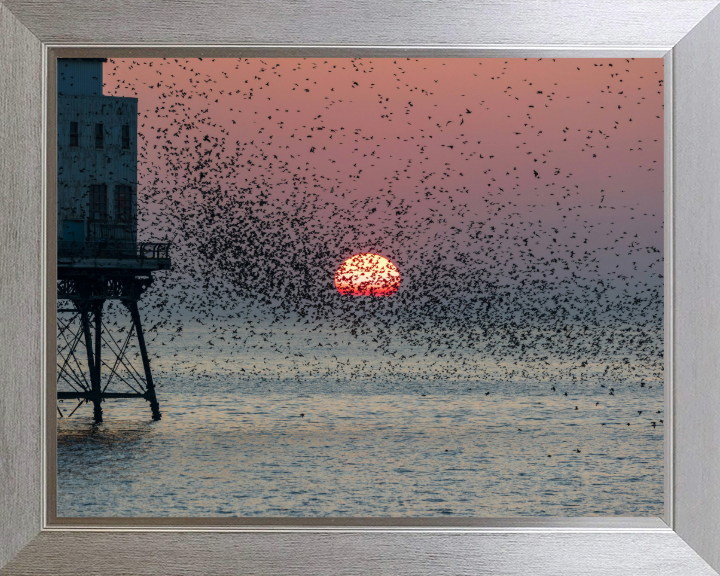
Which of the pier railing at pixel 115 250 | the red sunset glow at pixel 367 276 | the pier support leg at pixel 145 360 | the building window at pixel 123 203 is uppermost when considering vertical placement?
the building window at pixel 123 203

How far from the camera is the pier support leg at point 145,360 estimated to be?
2.07 meters

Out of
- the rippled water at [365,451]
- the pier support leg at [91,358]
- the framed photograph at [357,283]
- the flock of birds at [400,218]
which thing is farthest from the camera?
the rippled water at [365,451]

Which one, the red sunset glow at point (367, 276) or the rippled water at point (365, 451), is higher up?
the red sunset glow at point (367, 276)

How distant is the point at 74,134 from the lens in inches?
83.4

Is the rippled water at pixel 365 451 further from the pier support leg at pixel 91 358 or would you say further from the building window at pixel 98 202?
the building window at pixel 98 202

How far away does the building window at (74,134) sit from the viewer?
2073 mm

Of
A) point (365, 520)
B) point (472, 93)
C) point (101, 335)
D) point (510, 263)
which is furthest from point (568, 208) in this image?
point (101, 335)

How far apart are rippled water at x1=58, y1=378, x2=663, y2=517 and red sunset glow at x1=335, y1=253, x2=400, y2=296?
0.37 m

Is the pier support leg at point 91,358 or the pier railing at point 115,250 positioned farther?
the pier railing at point 115,250

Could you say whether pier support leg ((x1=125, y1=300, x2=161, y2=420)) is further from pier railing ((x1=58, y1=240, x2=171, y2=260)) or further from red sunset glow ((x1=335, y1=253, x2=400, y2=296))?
red sunset glow ((x1=335, y1=253, x2=400, y2=296))

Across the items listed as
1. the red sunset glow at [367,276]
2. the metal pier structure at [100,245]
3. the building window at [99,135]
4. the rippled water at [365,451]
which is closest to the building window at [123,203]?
the metal pier structure at [100,245]

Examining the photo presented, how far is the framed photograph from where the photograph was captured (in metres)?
1.30

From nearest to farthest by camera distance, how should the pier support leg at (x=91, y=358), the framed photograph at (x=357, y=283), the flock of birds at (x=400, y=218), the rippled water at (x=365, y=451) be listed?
the framed photograph at (x=357, y=283)
the pier support leg at (x=91, y=358)
the flock of birds at (x=400, y=218)
the rippled water at (x=365, y=451)

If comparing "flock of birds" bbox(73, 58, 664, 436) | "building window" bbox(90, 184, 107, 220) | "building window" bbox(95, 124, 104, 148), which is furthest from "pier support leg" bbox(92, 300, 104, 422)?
"building window" bbox(95, 124, 104, 148)
